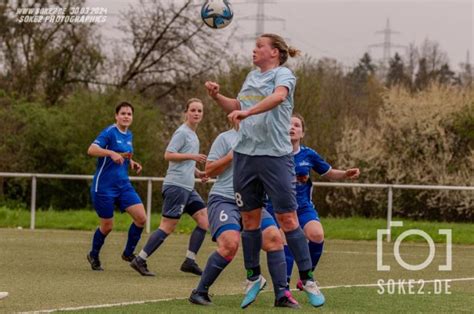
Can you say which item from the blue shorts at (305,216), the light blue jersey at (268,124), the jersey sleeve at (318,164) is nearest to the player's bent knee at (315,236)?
the blue shorts at (305,216)

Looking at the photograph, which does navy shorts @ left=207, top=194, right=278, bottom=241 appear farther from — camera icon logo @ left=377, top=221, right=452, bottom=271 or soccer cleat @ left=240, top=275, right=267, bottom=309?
camera icon logo @ left=377, top=221, right=452, bottom=271

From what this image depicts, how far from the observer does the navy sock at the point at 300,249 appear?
895cm

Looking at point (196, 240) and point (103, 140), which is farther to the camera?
point (103, 140)

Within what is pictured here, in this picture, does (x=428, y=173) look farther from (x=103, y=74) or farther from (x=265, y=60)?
(x=265, y=60)

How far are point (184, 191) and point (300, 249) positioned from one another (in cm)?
433

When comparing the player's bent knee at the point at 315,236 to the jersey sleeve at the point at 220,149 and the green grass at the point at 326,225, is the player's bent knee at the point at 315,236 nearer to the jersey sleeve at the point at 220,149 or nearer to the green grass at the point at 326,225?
the jersey sleeve at the point at 220,149

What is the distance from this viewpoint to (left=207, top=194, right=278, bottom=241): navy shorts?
9.66 metres

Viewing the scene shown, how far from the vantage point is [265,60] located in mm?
8891

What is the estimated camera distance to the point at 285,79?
8.68m

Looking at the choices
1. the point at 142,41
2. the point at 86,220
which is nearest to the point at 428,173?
the point at 86,220

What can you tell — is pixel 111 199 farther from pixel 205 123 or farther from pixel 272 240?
pixel 205 123

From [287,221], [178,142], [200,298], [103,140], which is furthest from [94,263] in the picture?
[287,221]

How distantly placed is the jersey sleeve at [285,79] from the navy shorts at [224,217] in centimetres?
139

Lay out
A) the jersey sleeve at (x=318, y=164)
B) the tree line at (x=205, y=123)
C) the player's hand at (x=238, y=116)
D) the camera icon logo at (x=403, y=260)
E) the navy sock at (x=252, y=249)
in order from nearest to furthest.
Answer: the player's hand at (x=238, y=116)
the navy sock at (x=252, y=249)
the jersey sleeve at (x=318, y=164)
the camera icon logo at (x=403, y=260)
the tree line at (x=205, y=123)
